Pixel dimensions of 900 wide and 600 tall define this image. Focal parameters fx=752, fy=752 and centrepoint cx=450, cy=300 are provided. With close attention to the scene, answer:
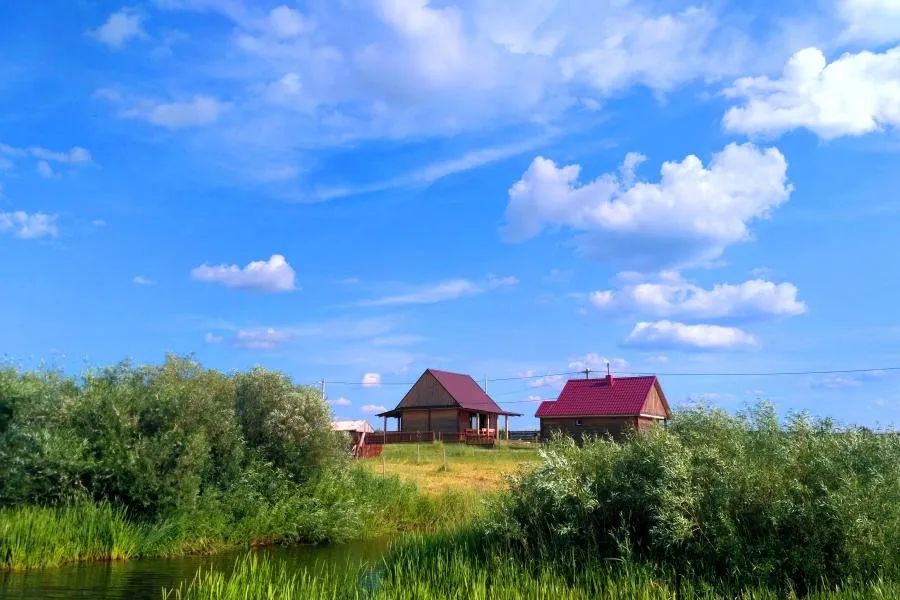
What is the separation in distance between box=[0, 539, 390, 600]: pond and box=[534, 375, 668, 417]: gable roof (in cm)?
4200

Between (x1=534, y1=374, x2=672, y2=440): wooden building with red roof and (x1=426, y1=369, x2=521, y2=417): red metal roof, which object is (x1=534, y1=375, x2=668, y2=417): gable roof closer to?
(x1=534, y1=374, x2=672, y2=440): wooden building with red roof

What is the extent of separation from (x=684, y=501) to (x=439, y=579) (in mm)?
4711

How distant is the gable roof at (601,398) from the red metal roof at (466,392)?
24.4 feet

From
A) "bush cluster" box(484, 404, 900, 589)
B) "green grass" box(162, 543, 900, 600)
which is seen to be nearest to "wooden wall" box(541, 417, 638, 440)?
"bush cluster" box(484, 404, 900, 589)

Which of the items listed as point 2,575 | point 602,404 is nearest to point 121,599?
point 2,575

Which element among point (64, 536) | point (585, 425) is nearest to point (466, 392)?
point (585, 425)

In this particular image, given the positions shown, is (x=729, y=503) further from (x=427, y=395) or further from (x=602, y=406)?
(x=427, y=395)

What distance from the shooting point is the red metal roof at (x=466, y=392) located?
235 ft

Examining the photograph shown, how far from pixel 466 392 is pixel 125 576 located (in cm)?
5638

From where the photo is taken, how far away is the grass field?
3484 centimetres

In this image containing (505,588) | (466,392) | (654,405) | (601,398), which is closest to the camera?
(505,588)

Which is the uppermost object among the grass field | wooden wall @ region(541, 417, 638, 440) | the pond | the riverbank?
wooden wall @ region(541, 417, 638, 440)

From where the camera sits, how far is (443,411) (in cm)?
7131

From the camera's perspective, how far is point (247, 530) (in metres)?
25.5
